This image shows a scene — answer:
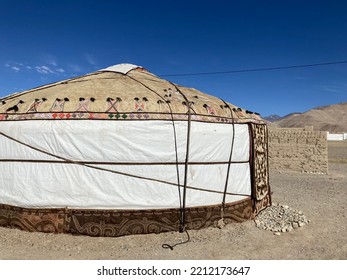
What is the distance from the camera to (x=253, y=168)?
6.04 meters

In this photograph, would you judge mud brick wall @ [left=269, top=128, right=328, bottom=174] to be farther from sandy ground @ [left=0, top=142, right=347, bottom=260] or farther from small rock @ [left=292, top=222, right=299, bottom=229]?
small rock @ [left=292, top=222, right=299, bottom=229]

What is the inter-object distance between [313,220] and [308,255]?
1.76m

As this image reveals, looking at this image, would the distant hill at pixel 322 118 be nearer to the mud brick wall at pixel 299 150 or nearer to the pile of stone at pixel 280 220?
the mud brick wall at pixel 299 150

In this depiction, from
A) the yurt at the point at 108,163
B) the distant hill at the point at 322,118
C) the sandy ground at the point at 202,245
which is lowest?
the sandy ground at the point at 202,245

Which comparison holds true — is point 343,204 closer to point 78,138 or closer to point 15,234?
point 78,138

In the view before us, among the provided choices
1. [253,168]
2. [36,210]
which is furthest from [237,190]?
[36,210]

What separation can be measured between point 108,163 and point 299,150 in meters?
10.2

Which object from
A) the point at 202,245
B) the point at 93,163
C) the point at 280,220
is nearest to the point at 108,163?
the point at 93,163

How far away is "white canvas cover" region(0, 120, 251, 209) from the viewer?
16.5ft

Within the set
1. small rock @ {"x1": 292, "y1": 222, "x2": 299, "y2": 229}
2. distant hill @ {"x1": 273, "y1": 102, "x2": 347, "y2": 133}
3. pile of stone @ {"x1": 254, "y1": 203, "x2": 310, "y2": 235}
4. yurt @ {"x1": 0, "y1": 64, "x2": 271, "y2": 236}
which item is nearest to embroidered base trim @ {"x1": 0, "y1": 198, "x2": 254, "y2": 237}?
yurt @ {"x1": 0, "y1": 64, "x2": 271, "y2": 236}

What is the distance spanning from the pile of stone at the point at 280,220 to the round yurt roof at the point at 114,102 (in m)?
1.85

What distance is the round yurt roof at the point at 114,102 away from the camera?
16.7ft

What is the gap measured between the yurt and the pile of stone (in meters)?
0.94

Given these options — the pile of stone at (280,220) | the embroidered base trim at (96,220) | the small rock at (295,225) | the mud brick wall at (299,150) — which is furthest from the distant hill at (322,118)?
the embroidered base trim at (96,220)
